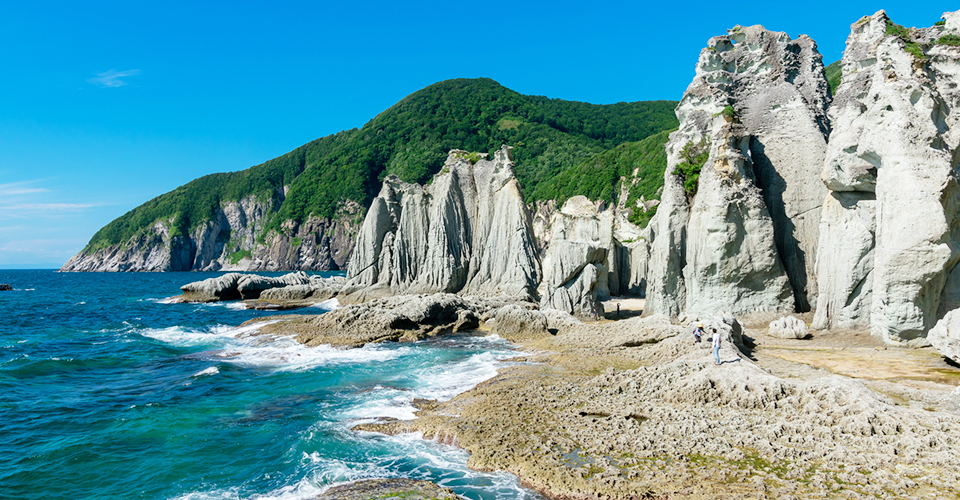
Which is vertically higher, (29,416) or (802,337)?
(802,337)

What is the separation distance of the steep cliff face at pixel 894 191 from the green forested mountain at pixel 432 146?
76.5 meters

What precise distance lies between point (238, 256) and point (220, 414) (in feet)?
418

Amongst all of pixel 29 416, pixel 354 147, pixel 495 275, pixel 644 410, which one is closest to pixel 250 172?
pixel 354 147

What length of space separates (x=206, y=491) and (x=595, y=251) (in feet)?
68.5

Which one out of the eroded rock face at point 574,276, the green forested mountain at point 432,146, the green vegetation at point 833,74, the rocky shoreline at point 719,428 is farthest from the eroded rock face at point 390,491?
the green forested mountain at point 432,146

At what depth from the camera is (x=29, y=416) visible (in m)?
14.2

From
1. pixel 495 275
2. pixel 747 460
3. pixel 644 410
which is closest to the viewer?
pixel 747 460

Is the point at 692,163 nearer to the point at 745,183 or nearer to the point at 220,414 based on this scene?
the point at 745,183

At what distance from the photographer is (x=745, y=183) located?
19.9 m


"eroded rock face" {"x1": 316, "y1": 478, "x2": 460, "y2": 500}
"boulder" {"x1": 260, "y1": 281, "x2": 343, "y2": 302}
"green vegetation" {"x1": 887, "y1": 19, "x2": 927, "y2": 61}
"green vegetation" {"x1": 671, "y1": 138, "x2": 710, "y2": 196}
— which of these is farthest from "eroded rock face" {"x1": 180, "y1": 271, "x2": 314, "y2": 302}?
"green vegetation" {"x1": 887, "y1": 19, "x2": 927, "y2": 61}

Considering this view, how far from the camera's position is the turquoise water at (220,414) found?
9.48 meters

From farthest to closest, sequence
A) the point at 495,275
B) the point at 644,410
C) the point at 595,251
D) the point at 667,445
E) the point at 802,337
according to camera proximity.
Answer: the point at 495,275
the point at 595,251
the point at 802,337
the point at 644,410
the point at 667,445

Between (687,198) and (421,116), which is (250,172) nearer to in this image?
(421,116)

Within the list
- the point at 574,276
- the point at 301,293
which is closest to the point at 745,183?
the point at 574,276
